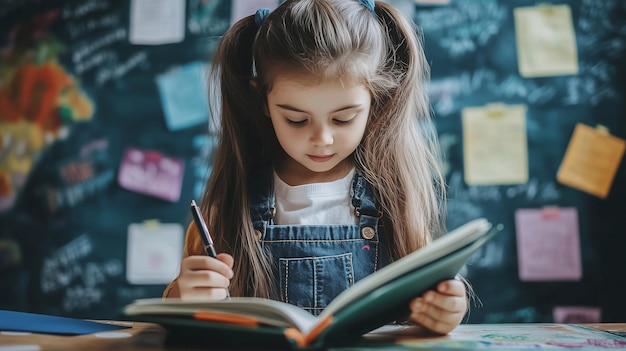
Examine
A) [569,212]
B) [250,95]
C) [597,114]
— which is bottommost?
[569,212]

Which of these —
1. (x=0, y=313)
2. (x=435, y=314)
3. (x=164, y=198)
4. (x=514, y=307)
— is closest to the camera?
(x=435, y=314)

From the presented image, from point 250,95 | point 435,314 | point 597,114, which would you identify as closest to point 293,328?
point 435,314

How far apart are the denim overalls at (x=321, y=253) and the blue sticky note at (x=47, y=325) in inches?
10.6

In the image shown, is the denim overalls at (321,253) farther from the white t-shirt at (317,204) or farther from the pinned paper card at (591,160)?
the pinned paper card at (591,160)

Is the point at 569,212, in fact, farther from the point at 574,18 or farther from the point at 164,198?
the point at 164,198

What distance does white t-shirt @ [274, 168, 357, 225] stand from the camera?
3.21 ft

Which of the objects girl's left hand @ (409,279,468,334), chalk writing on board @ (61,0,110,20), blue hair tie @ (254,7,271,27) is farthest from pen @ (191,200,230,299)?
chalk writing on board @ (61,0,110,20)

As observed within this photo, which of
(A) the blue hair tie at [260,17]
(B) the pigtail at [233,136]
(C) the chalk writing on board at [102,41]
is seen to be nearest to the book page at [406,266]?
(B) the pigtail at [233,136]

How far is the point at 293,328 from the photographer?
0.56m

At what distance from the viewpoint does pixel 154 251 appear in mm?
1998

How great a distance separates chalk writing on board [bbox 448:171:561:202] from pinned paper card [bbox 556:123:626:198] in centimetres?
5

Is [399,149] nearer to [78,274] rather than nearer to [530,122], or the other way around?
[530,122]

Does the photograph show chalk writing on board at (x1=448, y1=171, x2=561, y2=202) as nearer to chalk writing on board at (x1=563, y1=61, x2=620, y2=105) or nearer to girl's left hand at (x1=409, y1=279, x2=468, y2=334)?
chalk writing on board at (x1=563, y1=61, x2=620, y2=105)

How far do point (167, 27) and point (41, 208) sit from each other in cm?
79
